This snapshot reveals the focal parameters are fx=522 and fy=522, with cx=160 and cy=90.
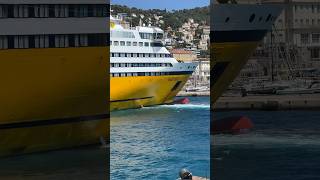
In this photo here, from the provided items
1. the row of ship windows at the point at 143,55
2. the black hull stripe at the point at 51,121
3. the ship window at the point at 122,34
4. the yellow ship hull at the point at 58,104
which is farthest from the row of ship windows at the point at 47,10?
the row of ship windows at the point at 143,55

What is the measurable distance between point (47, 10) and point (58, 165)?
1821 mm

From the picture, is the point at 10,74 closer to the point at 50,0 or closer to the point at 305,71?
the point at 50,0

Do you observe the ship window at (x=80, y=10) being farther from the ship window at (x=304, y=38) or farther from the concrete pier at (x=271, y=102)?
the ship window at (x=304, y=38)

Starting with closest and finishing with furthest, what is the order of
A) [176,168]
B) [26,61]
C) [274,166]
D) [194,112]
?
1. [274,166]
2. [26,61]
3. [176,168]
4. [194,112]

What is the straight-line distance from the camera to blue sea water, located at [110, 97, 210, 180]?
6.65m

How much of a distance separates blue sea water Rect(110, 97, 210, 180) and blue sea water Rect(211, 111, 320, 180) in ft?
1.64

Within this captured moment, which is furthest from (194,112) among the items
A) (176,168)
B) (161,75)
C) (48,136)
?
(161,75)

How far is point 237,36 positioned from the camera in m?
5.79

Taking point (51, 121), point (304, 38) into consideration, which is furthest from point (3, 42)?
point (304, 38)

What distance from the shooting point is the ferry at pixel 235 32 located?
5688 mm

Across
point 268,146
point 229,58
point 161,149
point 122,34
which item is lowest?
point 161,149

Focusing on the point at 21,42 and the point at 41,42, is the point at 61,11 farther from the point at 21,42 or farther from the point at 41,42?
the point at 21,42

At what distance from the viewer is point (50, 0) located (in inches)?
233

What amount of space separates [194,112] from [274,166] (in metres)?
4.27
